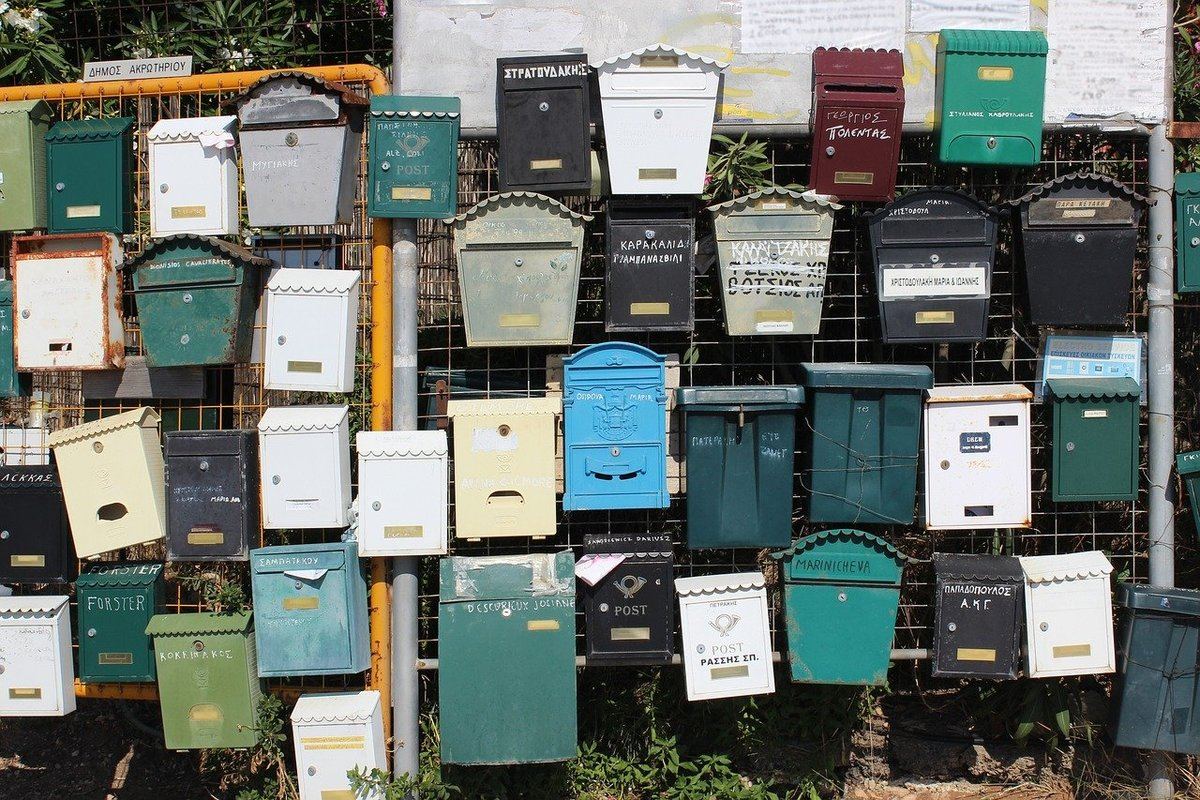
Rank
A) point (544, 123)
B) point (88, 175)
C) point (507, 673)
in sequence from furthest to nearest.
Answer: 1. point (88, 175)
2. point (544, 123)
3. point (507, 673)

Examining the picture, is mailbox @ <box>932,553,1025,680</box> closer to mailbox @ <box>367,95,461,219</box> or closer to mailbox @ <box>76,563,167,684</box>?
mailbox @ <box>367,95,461,219</box>

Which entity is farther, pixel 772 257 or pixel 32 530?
pixel 32 530

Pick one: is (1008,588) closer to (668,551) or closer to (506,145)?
(668,551)

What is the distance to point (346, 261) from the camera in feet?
14.5

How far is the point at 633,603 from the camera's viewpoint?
3.79 metres

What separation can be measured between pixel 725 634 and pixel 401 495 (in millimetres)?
1390

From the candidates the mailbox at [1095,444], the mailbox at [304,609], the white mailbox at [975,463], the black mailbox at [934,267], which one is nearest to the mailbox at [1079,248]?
the black mailbox at [934,267]

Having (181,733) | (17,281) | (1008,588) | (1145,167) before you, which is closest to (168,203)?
(17,281)

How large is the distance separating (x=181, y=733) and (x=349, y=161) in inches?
94.1

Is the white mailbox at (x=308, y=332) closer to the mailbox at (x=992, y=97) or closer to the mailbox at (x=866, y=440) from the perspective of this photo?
the mailbox at (x=866, y=440)

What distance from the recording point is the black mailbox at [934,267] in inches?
149

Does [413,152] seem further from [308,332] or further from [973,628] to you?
[973,628]

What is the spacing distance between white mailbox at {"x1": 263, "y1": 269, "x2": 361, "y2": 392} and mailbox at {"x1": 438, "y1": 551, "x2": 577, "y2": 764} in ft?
3.26

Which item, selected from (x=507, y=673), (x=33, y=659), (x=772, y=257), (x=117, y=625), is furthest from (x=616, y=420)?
(x=33, y=659)
